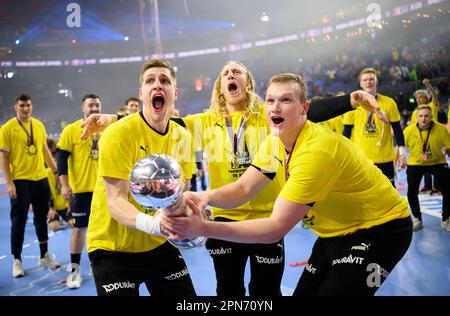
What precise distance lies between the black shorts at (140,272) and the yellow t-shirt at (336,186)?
0.84m

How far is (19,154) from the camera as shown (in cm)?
510

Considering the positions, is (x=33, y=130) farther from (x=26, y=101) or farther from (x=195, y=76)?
(x=195, y=76)

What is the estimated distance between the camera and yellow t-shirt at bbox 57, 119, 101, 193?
468 cm

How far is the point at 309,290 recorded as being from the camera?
239 centimetres

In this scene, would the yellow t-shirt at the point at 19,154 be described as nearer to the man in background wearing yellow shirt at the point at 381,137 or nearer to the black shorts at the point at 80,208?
the black shorts at the point at 80,208

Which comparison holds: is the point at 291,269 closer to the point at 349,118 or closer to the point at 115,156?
the point at 349,118

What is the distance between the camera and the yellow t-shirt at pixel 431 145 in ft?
19.7

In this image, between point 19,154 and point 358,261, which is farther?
point 19,154

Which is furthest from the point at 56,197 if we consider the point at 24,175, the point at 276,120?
the point at 276,120

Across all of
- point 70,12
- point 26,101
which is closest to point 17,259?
point 26,101

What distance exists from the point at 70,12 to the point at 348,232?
4.95 m

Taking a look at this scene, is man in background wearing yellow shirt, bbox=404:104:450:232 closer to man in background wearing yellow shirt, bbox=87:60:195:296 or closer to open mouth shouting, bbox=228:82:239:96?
open mouth shouting, bbox=228:82:239:96

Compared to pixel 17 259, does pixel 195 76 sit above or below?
above

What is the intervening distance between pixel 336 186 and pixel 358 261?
0.43m
